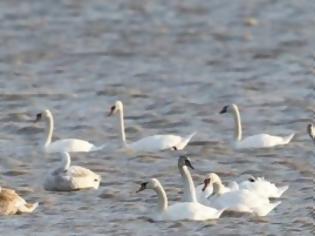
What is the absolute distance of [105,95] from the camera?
20.7m

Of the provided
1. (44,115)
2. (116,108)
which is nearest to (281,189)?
(116,108)

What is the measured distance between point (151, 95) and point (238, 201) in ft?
20.7

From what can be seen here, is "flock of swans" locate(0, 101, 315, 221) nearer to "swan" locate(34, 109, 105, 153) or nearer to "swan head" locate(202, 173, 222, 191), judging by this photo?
"swan head" locate(202, 173, 222, 191)

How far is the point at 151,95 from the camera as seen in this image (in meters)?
20.6

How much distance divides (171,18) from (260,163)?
32.3 feet

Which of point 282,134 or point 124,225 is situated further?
point 282,134

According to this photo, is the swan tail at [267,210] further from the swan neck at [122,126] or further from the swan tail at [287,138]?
the swan neck at [122,126]

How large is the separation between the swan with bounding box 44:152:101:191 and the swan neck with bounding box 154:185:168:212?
1.30m

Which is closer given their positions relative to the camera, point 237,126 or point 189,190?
point 189,190

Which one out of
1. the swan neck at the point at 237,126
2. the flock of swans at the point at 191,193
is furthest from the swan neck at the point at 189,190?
the swan neck at the point at 237,126

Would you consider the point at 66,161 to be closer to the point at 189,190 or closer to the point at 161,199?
the point at 189,190

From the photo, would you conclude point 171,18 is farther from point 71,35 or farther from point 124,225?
point 124,225

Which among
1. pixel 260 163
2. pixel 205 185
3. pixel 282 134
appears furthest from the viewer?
pixel 282 134

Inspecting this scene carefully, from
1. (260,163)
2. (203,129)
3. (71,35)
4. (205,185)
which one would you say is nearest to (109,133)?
(203,129)
